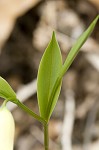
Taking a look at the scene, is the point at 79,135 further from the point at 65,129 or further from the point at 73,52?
the point at 73,52

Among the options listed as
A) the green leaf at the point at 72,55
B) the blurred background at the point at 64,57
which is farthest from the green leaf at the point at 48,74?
the blurred background at the point at 64,57

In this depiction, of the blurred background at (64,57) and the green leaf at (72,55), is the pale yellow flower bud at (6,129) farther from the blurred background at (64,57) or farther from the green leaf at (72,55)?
the blurred background at (64,57)

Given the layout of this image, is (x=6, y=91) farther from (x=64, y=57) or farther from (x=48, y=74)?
(x=64, y=57)

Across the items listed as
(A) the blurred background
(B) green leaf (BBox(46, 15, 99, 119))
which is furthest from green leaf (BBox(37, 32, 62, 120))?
(A) the blurred background

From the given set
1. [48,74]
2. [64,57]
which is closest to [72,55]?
[48,74]

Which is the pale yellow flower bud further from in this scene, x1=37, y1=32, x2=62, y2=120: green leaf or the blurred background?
the blurred background
